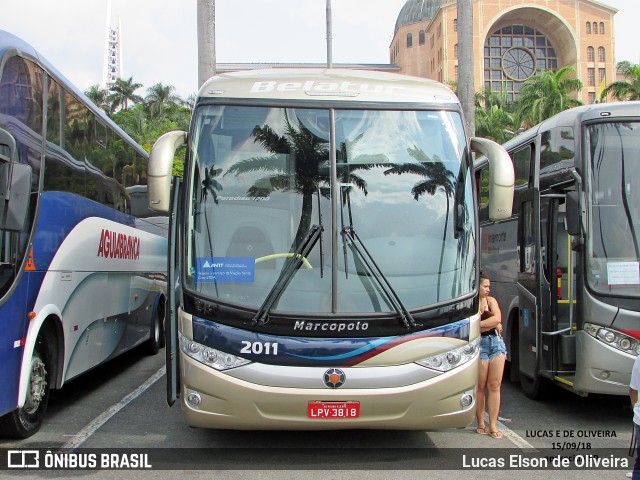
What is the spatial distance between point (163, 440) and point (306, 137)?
126 inches

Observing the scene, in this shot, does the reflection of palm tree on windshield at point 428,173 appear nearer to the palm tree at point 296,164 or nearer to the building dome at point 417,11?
the palm tree at point 296,164

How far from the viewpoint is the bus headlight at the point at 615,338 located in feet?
22.9

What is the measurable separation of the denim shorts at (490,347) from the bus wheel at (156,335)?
6.96m

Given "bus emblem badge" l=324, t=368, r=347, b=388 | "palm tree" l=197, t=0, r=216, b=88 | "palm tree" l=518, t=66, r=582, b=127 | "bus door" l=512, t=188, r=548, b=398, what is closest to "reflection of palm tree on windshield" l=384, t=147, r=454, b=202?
"bus emblem badge" l=324, t=368, r=347, b=388

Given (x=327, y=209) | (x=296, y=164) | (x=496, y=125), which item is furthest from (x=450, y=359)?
(x=496, y=125)

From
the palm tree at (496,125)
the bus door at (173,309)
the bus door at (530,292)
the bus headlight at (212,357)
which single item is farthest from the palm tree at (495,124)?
the bus headlight at (212,357)

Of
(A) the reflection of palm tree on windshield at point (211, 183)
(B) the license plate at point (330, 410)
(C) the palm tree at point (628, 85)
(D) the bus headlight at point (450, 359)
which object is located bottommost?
(B) the license plate at point (330, 410)

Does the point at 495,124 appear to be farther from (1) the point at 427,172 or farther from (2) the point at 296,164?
(2) the point at 296,164

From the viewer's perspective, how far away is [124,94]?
60.8 metres

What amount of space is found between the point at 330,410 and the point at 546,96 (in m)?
38.3

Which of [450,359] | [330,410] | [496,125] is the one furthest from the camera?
[496,125]

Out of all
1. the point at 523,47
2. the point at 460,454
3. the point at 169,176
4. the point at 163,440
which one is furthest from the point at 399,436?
the point at 523,47

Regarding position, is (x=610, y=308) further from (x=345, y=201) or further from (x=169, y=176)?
(x=169, y=176)

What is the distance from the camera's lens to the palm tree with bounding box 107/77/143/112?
60.6 m
